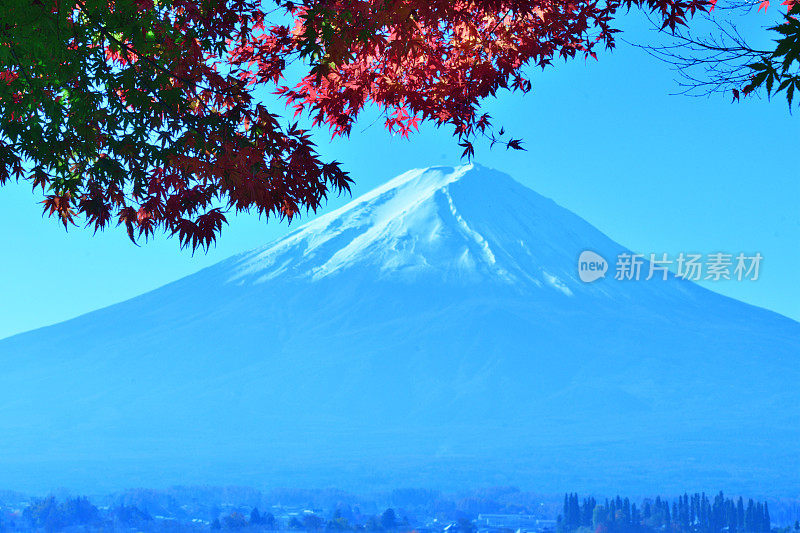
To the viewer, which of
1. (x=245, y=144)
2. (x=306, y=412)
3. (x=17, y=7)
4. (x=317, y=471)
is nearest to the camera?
(x=17, y=7)

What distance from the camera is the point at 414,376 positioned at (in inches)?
4781

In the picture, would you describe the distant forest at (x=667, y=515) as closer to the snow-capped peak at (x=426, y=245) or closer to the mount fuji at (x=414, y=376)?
the mount fuji at (x=414, y=376)

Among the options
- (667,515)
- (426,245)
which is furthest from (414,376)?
(667,515)

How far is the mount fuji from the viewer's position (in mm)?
111875

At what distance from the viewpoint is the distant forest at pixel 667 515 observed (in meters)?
90.6

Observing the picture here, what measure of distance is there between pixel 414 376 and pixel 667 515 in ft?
131

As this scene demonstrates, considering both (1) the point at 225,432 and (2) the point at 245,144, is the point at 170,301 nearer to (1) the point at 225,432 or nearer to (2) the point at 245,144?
(1) the point at 225,432

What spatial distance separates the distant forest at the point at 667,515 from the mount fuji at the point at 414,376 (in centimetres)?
478

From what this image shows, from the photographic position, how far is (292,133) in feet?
20.1

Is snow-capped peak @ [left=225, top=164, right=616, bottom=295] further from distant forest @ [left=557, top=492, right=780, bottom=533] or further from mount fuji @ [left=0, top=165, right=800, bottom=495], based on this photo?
distant forest @ [left=557, top=492, right=780, bottom=533]

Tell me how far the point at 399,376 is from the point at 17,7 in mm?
116576

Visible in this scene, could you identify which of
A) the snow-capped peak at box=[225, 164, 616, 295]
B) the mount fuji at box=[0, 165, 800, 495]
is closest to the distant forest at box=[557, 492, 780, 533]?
the mount fuji at box=[0, 165, 800, 495]

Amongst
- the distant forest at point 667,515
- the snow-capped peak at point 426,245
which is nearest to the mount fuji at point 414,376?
the snow-capped peak at point 426,245

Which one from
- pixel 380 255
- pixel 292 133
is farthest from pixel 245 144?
pixel 380 255
